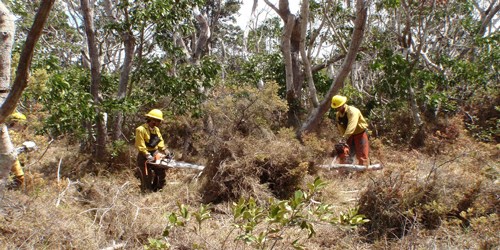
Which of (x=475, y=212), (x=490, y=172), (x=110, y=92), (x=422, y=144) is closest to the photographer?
(x=475, y=212)

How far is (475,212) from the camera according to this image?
455 centimetres

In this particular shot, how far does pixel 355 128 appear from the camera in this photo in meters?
6.50

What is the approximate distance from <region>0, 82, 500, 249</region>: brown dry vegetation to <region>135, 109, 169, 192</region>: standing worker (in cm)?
23

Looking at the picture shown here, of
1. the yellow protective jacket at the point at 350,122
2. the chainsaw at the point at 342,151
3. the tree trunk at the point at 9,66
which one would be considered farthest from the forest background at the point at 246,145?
the yellow protective jacket at the point at 350,122

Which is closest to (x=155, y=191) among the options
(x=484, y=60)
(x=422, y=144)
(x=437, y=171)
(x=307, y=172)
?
(x=307, y=172)

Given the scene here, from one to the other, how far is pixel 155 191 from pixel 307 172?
2608 millimetres

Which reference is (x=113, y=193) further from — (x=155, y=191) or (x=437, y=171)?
(x=437, y=171)

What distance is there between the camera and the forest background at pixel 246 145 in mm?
3990

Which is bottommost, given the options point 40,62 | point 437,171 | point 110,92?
point 437,171

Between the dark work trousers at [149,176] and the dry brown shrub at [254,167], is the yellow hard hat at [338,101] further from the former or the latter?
the dark work trousers at [149,176]

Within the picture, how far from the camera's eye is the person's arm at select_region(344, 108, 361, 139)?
639cm

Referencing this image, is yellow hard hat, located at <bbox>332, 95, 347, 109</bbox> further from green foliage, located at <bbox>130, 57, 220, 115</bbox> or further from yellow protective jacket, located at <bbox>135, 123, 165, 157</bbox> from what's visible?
yellow protective jacket, located at <bbox>135, 123, 165, 157</bbox>

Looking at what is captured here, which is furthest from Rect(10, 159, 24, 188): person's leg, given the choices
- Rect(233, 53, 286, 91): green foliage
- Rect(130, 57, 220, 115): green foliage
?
Rect(233, 53, 286, 91): green foliage

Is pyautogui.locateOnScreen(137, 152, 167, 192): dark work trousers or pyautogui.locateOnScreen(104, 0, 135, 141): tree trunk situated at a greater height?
pyautogui.locateOnScreen(104, 0, 135, 141): tree trunk
